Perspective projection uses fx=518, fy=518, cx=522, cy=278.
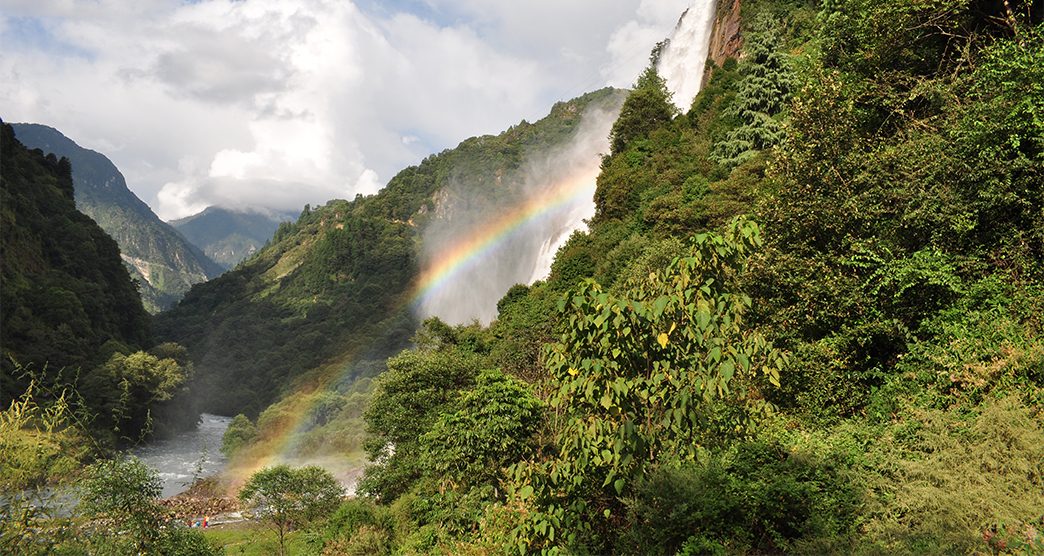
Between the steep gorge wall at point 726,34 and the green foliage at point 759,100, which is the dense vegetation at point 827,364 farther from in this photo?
the steep gorge wall at point 726,34

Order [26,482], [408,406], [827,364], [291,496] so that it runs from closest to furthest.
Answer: [26,482]
[827,364]
[408,406]
[291,496]

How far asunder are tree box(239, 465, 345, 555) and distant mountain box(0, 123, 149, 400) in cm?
3530

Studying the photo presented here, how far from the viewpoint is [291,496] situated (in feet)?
97.9

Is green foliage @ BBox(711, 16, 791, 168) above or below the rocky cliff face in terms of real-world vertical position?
below

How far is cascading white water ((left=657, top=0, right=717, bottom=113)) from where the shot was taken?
50.7 metres

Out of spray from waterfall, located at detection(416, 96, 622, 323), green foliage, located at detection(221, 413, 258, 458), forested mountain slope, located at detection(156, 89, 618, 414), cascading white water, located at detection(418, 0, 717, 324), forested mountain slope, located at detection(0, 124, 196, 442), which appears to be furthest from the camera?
forested mountain slope, located at detection(156, 89, 618, 414)

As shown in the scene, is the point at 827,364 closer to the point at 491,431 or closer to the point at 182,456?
the point at 491,431

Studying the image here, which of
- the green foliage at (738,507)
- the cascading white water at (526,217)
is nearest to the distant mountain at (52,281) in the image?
the cascading white water at (526,217)

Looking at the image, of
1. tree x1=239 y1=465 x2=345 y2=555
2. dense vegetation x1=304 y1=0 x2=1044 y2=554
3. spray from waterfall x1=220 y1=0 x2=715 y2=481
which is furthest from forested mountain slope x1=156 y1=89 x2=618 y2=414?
dense vegetation x1=304 y1=0 x2=1044 y2=554

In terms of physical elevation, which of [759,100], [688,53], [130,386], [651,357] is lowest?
[651,357]

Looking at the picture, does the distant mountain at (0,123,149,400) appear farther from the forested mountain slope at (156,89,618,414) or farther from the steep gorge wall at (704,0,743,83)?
the steep gorge wall at (704,0,743,83)

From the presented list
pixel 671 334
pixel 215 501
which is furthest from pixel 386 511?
pixel 215 501

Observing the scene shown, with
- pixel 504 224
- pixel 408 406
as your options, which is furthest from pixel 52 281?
pixel 504 224

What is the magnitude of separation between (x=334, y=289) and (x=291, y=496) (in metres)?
130
